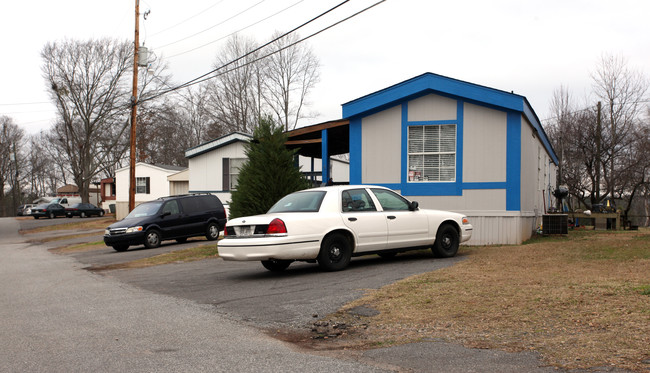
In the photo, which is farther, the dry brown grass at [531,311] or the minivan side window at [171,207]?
the minivan side window at [171,207]

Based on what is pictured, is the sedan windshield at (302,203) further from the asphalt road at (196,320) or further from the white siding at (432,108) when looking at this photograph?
the white siding at (432,108)

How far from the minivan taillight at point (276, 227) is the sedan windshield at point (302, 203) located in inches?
33.1

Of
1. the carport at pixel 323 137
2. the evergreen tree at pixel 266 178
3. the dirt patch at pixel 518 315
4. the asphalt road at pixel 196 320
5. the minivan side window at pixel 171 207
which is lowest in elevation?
the asphalt road at pixel 196 320

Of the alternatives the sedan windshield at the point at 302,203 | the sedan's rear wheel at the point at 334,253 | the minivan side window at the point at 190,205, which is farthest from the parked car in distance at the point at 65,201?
the sedan's rear wheel at the point at 334,253

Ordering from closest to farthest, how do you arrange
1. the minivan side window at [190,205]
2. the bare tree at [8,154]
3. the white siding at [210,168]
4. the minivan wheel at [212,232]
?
the minivan side window at [190,205], the minivan wheel at [212,232], the white siding at [210,168], the bare tree at [8,154]

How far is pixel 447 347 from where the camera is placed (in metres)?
5.39

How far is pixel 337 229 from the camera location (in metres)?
10.4

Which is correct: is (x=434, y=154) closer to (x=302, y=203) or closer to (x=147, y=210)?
(x=302, y=203)

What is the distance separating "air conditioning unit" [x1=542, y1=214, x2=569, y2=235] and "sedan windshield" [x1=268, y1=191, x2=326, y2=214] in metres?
9.45

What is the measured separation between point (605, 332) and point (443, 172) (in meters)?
10.2

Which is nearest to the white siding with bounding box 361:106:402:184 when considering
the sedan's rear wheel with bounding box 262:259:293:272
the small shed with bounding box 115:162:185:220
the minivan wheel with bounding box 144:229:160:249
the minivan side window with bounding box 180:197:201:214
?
the sedan's rear wheel with bounding box 262:259:293:272

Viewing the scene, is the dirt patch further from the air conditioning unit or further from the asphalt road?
the air conditioning unit

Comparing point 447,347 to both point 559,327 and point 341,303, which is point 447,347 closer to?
point 559,327

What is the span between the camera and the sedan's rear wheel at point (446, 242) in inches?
469
